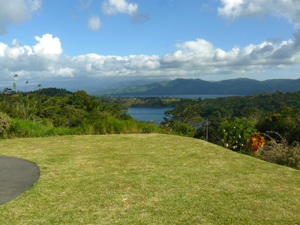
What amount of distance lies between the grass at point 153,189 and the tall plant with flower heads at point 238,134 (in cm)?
164

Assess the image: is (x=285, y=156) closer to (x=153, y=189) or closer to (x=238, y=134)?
(x=238, y=134)

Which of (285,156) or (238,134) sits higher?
(238,134)

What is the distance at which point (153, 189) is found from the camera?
3498 millimetres

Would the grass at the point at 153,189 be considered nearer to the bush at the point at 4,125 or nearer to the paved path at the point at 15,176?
the paved path at the point at 15,176

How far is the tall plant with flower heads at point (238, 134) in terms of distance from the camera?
7.27m

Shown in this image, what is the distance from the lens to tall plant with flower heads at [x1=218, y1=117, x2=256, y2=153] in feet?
23.9

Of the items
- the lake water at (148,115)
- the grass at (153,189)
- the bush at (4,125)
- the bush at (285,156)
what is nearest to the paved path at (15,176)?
the grass at (153,189)

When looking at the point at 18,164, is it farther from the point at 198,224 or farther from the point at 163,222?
the point at 198,224

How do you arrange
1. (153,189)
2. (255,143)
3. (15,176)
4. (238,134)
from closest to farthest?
(153,189) → (15,176) → (255,143) → (238,134)

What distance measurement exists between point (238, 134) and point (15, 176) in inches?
244

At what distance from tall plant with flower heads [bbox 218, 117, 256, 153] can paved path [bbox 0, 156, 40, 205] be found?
215 inches

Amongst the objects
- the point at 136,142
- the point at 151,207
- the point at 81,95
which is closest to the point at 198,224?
the point at 151,207

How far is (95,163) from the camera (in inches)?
194

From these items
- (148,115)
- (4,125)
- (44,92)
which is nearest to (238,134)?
(4,125)
